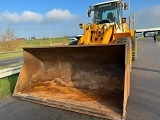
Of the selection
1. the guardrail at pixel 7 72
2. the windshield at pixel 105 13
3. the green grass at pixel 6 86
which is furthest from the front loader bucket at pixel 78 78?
the windshield at pixel 105 13

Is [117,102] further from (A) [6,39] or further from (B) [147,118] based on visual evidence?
(A) [6,39]

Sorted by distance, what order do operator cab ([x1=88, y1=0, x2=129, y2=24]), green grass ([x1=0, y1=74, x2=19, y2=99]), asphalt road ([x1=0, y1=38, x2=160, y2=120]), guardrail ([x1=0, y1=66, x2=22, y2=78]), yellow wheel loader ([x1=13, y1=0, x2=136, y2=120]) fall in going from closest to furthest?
asphalt road ([x1=0, y1=38, x2=160, y2=120])
yellow wheel loader ([x1=13, y1=0, x2=136, y2=120])
green grass ([x1=0, y1=74, x2=19, y2=99])
guardrail ([x1=0, y1=66, x2=22, y2=78])
operator cab ([x1=88, y1=0, x2=129, y2=24])

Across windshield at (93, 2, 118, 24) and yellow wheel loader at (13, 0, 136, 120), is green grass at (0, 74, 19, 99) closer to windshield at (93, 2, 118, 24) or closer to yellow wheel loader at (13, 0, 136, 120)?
yellow wheel loader at (13, 0, 136, 120)

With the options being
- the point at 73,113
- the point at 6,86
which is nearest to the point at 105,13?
the point at 6,86

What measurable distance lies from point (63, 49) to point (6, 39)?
28.8m

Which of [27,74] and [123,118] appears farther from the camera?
[27,74]

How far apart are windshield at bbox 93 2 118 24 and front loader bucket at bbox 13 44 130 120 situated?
3.41m

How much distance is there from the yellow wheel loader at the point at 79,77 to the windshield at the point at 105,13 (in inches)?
130

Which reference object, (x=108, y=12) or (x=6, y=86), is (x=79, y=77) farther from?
(x=108, y=12)

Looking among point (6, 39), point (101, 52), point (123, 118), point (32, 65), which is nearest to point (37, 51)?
point (32, 65)

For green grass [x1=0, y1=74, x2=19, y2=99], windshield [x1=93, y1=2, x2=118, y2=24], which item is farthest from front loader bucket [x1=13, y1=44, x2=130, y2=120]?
windshield [x1=93, y1=2, x2=118, y2=24]

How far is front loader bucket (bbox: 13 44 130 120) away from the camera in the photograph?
4035mm

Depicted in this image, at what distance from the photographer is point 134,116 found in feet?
12.1

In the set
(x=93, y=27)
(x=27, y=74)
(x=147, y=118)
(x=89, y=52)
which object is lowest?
(x=147, y=118)
